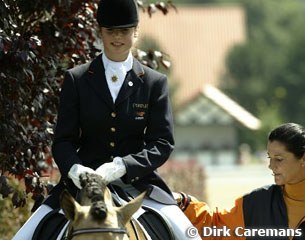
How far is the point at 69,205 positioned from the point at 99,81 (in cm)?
119

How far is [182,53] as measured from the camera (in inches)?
3607

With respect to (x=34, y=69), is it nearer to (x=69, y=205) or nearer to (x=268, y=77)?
(x=69, y=205)

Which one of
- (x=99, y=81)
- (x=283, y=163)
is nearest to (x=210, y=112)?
(x=283, y=163)

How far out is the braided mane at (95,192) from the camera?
18.1 feet

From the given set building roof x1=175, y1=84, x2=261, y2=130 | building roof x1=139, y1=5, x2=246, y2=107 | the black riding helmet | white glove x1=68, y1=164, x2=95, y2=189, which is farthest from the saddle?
building roof x1=139, y1=5, x2=246, y2=107

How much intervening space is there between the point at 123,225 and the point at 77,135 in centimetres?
103

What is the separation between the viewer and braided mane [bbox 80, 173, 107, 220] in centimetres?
553

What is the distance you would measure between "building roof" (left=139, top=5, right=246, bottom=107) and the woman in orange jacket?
79376 mm

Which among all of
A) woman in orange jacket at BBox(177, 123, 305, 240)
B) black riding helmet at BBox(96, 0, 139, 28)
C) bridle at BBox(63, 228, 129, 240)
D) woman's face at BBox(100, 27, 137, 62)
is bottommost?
woman in orange jacket at BBox(177, 123, 305, 240)

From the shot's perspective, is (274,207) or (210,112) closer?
(274,207)

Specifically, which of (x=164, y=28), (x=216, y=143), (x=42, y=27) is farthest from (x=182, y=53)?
(x=42, y=27)

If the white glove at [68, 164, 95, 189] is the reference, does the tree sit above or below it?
below

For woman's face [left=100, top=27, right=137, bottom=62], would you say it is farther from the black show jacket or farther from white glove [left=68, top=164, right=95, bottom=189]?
white glove [left=68, top=164, right=95, bottom=189]

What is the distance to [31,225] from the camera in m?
6.41
